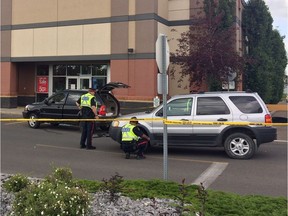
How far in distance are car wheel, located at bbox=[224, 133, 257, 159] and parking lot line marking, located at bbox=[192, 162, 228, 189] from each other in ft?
2.53

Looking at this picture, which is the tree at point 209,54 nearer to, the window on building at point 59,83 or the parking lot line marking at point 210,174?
the parking lot line marking at point 210,174

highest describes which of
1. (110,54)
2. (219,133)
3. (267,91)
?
(110,54)

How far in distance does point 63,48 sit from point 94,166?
53.7 ft

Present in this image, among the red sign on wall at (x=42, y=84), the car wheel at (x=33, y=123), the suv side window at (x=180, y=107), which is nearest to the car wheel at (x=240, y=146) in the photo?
the suv side window at (x=180, y=107)

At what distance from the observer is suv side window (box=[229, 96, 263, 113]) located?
968 centimetres

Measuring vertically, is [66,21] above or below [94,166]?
above

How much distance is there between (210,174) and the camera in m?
7.97

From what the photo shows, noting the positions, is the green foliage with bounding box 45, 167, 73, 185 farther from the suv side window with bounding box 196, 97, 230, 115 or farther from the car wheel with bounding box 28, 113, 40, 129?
the car wheel with bounding box 28, 113, 40, 129

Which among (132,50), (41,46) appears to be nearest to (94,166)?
(132,50)

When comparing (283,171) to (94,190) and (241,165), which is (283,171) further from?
(94,190)

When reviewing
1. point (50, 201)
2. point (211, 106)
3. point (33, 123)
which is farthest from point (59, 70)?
point (50, 201)

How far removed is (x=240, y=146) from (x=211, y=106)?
1.29m

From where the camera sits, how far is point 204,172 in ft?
26.8

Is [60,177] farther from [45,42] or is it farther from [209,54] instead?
[45,42]
